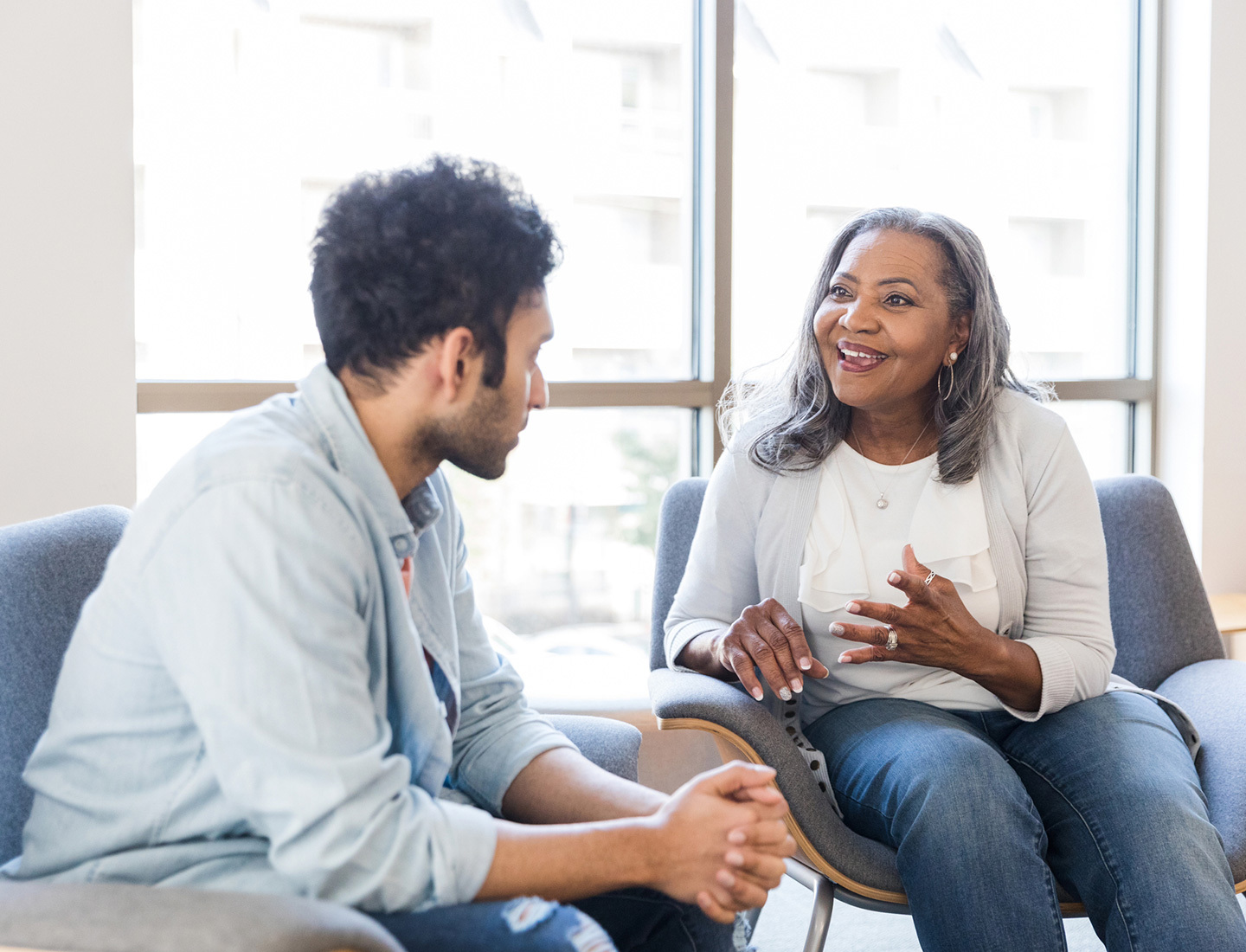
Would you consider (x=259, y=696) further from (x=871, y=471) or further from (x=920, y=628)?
(x=871, y=471)

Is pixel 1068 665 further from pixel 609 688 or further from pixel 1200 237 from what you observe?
pixel 1200 237

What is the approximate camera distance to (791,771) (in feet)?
5.32

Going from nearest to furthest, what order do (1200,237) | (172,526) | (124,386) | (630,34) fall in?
(172,526)
(124,386)
(630,34)
(1200,237)

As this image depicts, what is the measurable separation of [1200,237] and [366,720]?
3137 millimetres

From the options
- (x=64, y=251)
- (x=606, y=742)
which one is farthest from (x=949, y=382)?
(x=64, y=251)

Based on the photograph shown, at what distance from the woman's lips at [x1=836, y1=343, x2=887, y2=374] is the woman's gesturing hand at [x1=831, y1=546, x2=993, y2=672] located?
0.36 metres

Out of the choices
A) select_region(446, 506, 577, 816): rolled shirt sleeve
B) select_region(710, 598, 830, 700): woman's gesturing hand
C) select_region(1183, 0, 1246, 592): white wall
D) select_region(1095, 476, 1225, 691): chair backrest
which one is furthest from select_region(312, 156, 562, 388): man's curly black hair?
select_region(1183, 0, 1246, 592): white wall

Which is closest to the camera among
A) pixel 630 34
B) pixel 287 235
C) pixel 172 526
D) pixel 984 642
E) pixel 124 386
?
pixel 172 526

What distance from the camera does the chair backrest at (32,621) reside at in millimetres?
1294

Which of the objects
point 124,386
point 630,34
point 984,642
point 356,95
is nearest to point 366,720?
point 984,642

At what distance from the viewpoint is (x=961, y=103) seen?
3.35 m

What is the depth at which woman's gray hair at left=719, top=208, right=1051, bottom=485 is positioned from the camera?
6.11ft

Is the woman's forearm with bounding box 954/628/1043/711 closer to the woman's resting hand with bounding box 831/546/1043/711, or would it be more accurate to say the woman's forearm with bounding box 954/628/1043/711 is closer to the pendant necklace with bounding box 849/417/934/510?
the woman's resting hand with bounding box 831/546/1043/711

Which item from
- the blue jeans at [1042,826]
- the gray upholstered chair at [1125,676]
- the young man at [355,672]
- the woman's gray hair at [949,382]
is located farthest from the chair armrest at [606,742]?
the woman's gray hair at [949,382]
